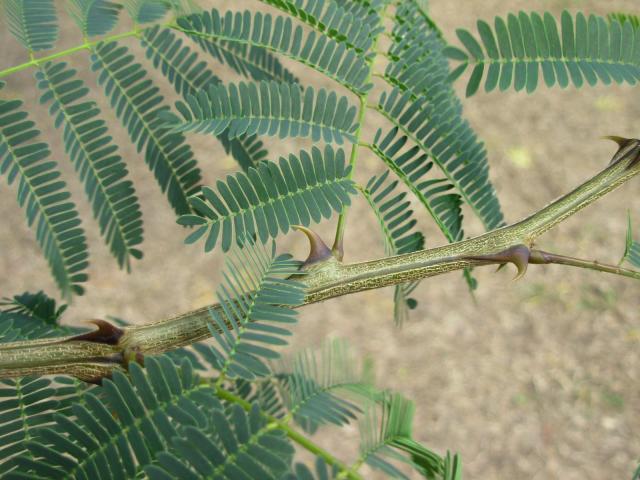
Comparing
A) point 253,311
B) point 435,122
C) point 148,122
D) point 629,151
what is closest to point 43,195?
point 148,122

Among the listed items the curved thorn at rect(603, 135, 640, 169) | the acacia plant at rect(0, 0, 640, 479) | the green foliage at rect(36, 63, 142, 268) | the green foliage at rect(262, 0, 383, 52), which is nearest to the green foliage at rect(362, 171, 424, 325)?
the acacia plant at rect(0, 0, 640, 479)

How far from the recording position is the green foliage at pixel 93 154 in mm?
1087

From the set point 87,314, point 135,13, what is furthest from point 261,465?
point 87,314

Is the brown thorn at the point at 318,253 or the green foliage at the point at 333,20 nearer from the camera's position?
the brown thorn at the point at 318,253

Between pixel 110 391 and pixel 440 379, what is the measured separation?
2.66 m

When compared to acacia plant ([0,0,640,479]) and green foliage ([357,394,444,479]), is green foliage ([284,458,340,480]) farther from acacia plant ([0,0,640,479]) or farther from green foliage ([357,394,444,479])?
green foliage ([357,394,444,479])

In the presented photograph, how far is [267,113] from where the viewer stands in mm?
930

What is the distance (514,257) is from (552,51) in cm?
39

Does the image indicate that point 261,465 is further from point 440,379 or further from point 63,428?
point 440,379

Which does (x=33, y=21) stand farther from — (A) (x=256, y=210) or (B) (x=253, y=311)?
(B) (x=253, y=311)

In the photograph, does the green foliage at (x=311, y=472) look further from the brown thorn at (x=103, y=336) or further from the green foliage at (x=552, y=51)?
the green foliage at (x=552, y=51)

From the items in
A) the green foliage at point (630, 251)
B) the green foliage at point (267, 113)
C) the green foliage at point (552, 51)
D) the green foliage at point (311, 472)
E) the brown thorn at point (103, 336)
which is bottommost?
the green foliage at point (311, 472)

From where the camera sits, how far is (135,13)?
1.19m

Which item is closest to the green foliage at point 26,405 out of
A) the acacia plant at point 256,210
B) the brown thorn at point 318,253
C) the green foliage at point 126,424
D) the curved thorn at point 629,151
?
the acacia plant at point 256,210
